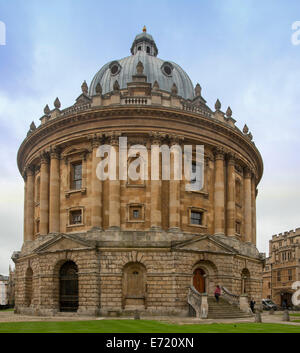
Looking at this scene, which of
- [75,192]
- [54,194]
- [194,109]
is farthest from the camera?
[194,109]

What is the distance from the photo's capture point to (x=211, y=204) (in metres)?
43.9

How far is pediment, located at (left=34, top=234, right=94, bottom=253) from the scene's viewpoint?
38.6 meters

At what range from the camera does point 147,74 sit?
178 ft

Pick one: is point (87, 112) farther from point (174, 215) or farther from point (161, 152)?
point (174, 215)

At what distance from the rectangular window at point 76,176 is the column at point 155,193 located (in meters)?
7.38

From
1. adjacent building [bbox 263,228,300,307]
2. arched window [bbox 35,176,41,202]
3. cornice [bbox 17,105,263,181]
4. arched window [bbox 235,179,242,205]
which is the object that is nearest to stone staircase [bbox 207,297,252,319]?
arched window [bbox 235,179,242,205]

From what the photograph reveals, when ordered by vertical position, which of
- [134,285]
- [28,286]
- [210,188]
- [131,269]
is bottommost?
[28,286]

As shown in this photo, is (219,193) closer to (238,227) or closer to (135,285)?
(238,227)

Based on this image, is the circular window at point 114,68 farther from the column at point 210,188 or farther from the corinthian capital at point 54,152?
the column at point 210,188

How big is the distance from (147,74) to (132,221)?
21501mm

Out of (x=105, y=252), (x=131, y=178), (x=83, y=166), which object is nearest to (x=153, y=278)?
(x=105, y=252)

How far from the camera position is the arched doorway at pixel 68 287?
39094 millimetres

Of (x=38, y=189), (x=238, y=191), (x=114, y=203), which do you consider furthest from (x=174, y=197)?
(x=38, y=189)

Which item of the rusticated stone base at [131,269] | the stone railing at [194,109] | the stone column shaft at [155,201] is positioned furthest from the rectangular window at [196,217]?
the stone railing at [194,109]
